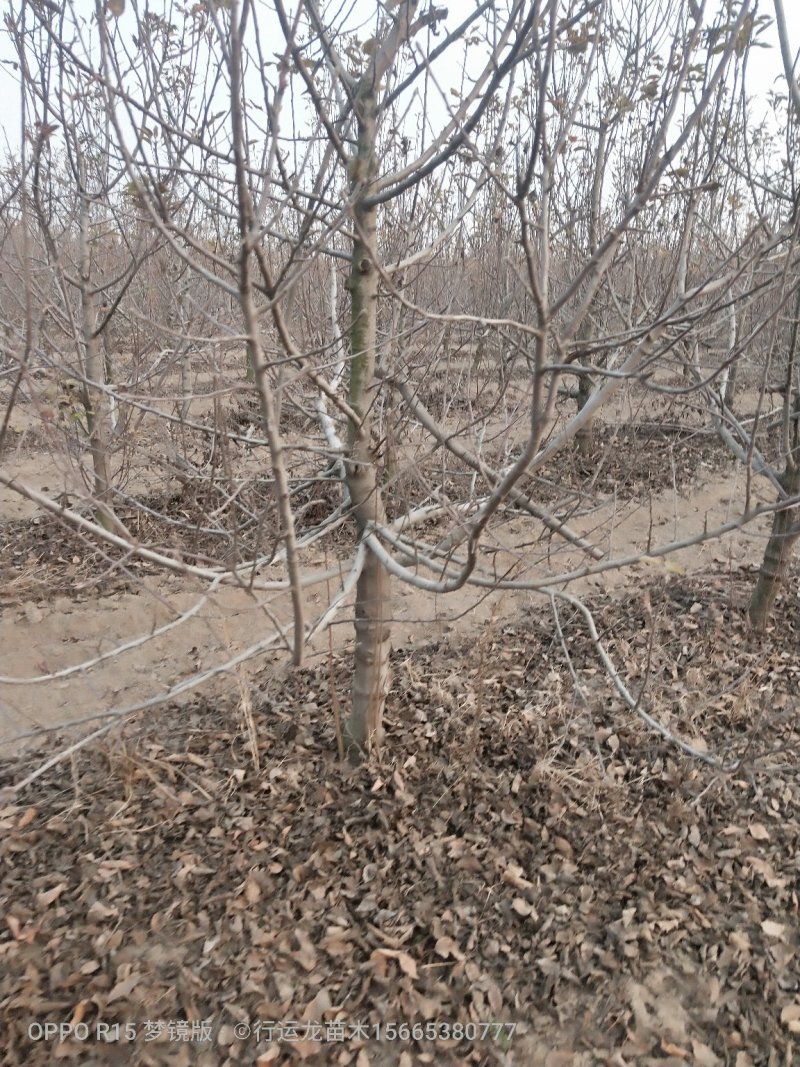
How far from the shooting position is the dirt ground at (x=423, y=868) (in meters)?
2.04

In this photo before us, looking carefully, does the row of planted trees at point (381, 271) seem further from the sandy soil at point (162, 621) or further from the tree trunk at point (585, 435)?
the tree trunk at point (585, 435)

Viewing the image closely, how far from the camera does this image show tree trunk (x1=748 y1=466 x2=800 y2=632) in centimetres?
345

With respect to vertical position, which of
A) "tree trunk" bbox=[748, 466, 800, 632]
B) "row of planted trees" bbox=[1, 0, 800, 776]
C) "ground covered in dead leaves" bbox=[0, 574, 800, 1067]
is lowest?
"ground covered in dead leaves" bbox=[0, 574, 800, 1067]

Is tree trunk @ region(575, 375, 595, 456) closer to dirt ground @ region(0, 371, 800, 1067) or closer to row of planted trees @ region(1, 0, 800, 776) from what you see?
row of planted trees @ region(1, 0, 800, 776)

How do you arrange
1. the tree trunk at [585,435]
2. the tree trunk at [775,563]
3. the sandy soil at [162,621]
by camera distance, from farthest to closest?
the tree trunk at [585,435] < the sandy soil at [162,621] < the tree trunk at [775,563]

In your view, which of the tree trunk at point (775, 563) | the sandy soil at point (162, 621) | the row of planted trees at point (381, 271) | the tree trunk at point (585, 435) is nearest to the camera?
the row of planted trees at point (381, 271)

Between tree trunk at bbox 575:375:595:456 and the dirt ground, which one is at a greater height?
tree trunk at bbox 575:375:595:456

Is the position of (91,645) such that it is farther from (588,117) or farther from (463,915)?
(588,117)

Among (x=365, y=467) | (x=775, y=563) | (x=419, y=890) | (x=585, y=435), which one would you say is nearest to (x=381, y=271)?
(x=365, y=467)

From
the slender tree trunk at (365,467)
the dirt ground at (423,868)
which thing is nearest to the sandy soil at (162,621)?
the dirt ground at (423,868)

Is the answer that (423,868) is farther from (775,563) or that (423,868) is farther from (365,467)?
(775,563)

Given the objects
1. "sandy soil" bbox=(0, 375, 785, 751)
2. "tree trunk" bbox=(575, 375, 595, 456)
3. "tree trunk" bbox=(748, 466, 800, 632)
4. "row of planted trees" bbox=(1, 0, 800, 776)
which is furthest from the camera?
"tree trunk" bbox=(575, 375, 595, 456)

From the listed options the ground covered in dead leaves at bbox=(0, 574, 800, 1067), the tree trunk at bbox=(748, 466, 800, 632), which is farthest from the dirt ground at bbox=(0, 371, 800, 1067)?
the tree trunk at bbox=(748, 466, 800, 632)

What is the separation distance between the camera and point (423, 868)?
98.5 inches
